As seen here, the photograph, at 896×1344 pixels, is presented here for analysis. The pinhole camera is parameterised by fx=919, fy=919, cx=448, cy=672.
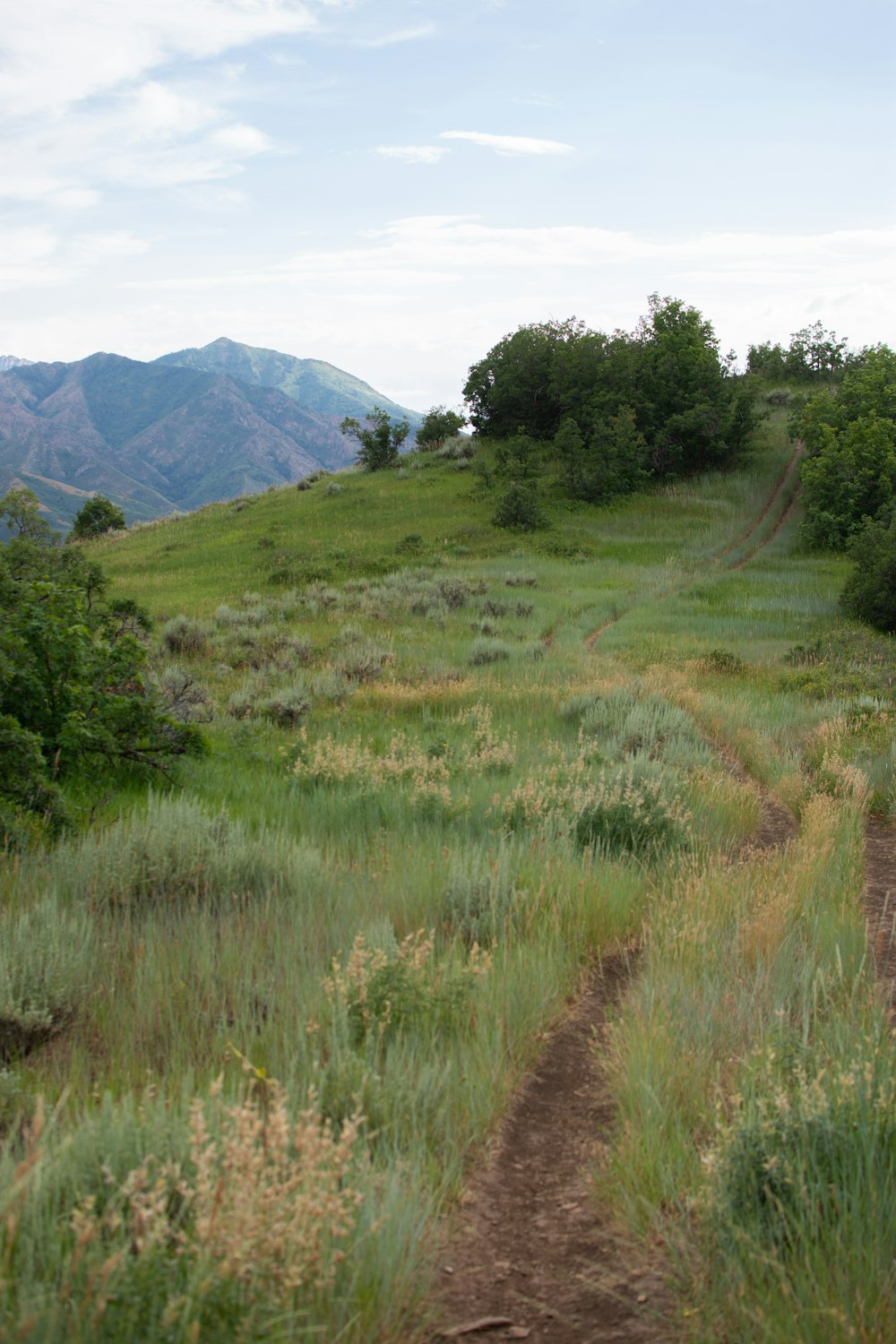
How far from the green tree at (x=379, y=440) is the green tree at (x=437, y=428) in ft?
9.10

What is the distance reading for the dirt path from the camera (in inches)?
200

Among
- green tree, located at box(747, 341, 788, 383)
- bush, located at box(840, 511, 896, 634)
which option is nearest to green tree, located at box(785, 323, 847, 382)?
green tree, located at box(747, 341, 788, 383)

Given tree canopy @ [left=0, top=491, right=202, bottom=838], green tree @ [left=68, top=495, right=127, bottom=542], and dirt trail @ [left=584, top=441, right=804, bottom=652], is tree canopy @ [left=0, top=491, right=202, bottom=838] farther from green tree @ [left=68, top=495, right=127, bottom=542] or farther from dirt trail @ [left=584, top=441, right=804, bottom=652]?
green tree @ [left=68, top=495, right=127, bottom=542]

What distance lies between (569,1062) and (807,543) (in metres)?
36.6

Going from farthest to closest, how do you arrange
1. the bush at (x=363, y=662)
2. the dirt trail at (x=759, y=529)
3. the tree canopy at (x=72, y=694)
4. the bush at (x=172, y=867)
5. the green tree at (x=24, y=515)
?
the dirt trail at (x=759, y=529), the green tree at (x=24, y=515), the bush at (x=363, y=662), the tree canopy at (x=72, y=694), the bush at (x=172, y=867)

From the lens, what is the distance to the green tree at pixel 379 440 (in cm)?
5072

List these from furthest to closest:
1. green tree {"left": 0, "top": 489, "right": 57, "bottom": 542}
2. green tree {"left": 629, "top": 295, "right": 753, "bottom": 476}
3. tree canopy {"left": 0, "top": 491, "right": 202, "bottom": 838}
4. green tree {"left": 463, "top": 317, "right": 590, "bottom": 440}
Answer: green tree {"left": 463, "top": 317, "right": 590, "bottom": 440}, green tree {"left": 629, "top": 295, "right": 753, "bottom": 476}, green tree {"left": 0, "top": 489, "right": 57, "bottom": 542}, tree canopy {"left": 0, "top": 491, "right": 202, "bottom": 838}

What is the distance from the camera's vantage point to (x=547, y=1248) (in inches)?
120

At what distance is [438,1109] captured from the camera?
340 cm

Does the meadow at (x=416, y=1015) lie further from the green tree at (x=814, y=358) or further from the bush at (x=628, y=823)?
the green tree at (x=814, y=358)

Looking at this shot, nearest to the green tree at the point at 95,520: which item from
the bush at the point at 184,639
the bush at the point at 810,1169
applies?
the bush at the point at 184,639

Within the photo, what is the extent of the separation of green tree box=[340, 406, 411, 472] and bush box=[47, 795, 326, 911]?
46.3 m

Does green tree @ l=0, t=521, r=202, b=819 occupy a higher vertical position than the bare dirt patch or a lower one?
higher

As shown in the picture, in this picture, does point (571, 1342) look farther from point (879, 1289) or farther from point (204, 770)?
point (204, 770)
